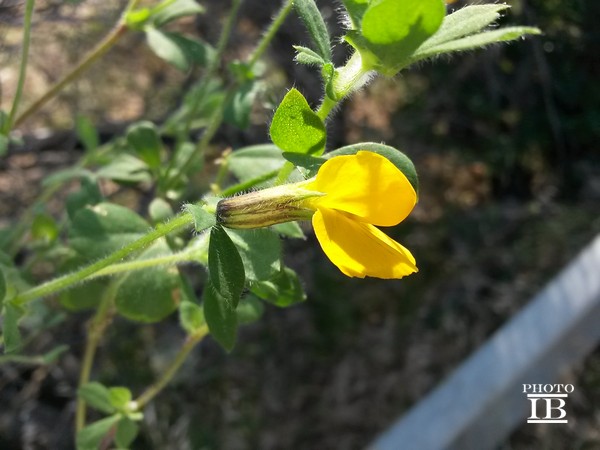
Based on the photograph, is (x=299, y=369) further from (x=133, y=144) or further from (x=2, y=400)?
(x=133, y=144)

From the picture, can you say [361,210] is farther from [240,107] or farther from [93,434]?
[93,434]

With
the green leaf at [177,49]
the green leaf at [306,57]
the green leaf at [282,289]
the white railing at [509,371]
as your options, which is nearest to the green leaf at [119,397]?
the green leaf at [282,289]

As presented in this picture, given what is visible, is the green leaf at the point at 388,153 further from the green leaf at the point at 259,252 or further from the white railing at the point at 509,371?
the white railing at the point at 509,371

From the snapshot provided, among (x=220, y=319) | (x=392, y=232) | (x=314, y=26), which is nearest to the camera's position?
(x=314, y=26)

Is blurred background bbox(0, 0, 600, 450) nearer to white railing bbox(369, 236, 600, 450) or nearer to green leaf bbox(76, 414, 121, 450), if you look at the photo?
white railing bbox(369, 236, 600, 450)

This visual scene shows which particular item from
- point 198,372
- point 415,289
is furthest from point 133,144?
point 415,289

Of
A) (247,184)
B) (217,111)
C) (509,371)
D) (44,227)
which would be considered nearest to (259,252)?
(247,184)

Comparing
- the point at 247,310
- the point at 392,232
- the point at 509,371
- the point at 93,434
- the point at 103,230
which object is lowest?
the point at 509,371
